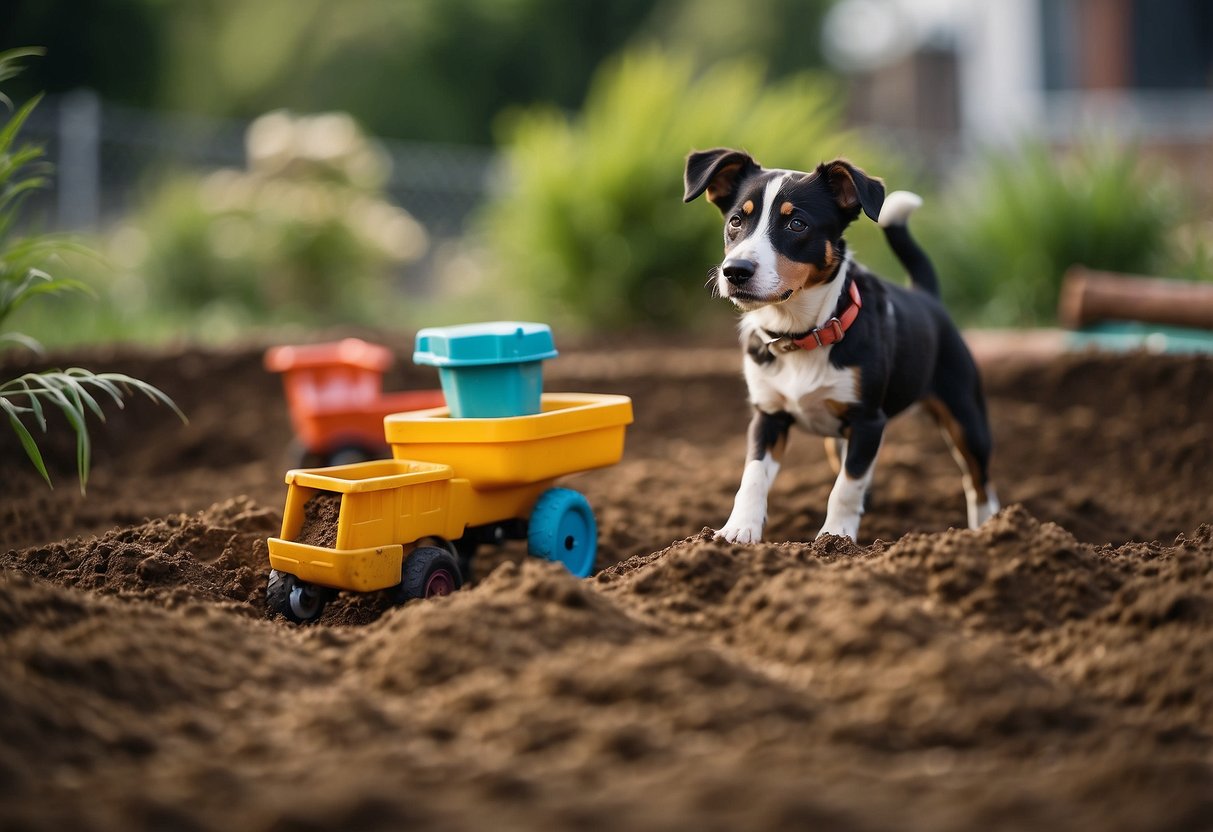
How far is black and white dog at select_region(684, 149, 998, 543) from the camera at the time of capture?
11.8ft

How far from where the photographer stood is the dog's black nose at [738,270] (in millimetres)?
3486

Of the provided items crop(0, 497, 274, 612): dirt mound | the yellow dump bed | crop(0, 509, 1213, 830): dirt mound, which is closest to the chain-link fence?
crop(0, 497, 274, 612): dirt mound

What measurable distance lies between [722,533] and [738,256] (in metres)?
0.82

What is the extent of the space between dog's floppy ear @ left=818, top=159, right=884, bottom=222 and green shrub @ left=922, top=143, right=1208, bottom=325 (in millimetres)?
5244

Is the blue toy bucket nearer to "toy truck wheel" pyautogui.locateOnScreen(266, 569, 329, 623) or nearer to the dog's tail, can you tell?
"toy truck wheel" pyautogui.locateOnScreen(266, 569, 329, 623)

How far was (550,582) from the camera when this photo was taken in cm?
270

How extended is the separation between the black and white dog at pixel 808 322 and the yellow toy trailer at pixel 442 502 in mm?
526

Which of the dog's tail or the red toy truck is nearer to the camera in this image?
the dog's tail

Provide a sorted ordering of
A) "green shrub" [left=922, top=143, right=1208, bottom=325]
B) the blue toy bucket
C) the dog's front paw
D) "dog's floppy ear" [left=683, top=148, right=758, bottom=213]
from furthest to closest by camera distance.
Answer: "green shrub" [left=922, top=143, right=1208, bottom=325]
"dog's floppy ear" [left=683, top=148, right=758, bottom=213]
the blue toy bucket
the dog's front paw

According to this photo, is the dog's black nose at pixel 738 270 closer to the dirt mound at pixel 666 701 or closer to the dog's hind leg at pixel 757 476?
the dog's hind leg at pixel 757 476

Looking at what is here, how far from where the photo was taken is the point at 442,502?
11.7ft

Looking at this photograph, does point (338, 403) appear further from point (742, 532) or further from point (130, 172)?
point (130, 172)

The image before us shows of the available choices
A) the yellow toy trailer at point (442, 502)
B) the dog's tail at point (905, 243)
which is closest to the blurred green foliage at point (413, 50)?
the dog's tail at point (905, 243)

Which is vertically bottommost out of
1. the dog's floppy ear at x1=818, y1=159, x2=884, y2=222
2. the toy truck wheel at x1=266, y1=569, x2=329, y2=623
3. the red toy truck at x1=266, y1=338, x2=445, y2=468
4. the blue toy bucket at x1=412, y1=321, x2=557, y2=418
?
the toy truck wheel at x1=266, y1=569, x2=329, y2=623
